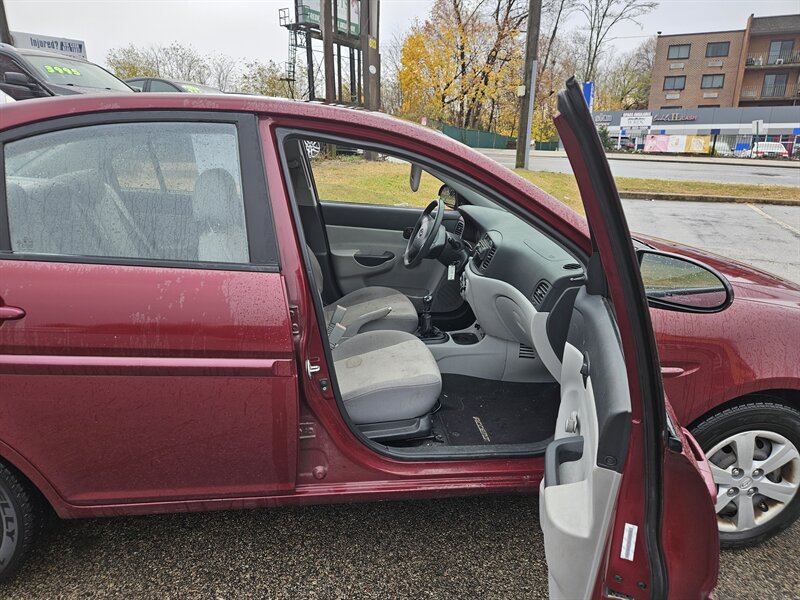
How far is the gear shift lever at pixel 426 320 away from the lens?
9.87ft

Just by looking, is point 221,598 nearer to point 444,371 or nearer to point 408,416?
point 408,416

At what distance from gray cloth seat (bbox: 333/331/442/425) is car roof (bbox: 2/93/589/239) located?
82 cm

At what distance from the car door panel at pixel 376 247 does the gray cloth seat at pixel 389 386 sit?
123cm

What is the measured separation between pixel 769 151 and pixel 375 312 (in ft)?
128

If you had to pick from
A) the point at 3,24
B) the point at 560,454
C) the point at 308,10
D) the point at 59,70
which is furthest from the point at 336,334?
the point at 308,10

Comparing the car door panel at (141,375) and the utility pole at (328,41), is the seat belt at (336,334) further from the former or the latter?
the utility pole at (328,41)

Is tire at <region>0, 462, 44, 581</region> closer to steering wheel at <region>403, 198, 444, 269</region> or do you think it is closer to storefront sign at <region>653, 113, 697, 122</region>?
steering wheel at <region>403, 198, 444, 269</region>

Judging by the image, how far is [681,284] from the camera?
1978 mm

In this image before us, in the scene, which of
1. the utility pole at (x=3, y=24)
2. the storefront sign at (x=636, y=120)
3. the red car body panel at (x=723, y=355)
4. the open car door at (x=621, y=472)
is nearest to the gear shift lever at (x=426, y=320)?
the red car body panel at (x=723, y=355)

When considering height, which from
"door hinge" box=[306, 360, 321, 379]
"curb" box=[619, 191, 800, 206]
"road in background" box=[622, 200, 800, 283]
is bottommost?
"road in background" box=[622, 200, 800, 283]

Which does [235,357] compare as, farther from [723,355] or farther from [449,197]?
[449,197]

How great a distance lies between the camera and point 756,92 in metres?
46.2

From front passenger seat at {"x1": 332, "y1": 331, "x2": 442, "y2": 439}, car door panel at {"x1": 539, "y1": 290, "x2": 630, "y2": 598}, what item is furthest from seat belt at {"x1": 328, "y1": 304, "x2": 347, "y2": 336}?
car door panel at {"x1": 539, "y1": 290, "x2": 630, "y2": 598}

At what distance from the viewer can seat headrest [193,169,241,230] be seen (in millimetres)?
1625
